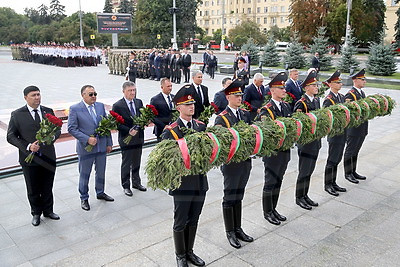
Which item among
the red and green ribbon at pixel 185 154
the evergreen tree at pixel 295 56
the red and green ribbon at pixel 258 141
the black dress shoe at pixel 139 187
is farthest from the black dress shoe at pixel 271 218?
the evergreen tree at pixel 295 56

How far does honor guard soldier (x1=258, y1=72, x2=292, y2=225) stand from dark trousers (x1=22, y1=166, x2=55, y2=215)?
9.99ft

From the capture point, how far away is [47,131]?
503 cm

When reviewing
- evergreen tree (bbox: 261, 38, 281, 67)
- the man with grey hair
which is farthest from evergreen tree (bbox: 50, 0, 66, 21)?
the man with grey hair

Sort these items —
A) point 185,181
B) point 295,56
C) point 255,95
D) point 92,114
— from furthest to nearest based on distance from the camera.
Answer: point 295,56
point 255,95
point 92,114
point 185,181

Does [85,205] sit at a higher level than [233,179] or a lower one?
lower

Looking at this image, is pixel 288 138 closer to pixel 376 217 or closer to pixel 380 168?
pixel 376 217

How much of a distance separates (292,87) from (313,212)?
3.77 meters

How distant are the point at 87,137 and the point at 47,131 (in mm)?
719

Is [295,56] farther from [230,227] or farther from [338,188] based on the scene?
[230,227]

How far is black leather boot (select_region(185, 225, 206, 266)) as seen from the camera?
4259 mm

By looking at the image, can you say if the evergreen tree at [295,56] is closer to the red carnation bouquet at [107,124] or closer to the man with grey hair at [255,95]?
the man with grey hair at [255,95]

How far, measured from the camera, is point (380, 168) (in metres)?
8.00

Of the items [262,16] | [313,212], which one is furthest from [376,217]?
[262,16]

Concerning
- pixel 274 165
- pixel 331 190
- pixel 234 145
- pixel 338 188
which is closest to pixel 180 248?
pixel 234 145
